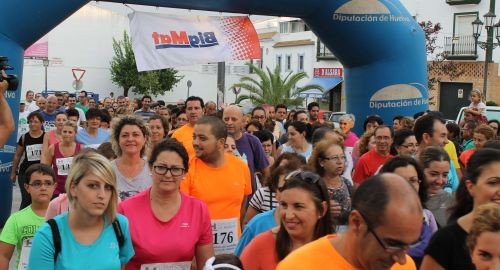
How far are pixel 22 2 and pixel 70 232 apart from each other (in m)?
5.28

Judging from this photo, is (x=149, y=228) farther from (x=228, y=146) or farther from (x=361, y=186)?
(x=228, y=146)

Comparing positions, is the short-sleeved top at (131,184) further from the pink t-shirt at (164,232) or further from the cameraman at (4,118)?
the pink t-shirt at (164,232)

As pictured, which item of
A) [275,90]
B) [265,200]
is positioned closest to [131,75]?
[275,90]

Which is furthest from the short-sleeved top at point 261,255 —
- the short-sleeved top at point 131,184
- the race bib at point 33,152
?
the race bib at point 33,152

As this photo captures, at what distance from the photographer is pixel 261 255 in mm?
3219

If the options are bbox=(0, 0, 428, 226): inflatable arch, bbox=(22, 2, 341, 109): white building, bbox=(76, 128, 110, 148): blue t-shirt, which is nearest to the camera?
bbox=(76, 128, 110, 148): blue t-shirt

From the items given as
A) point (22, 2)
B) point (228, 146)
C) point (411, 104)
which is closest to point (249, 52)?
point (411, 104)

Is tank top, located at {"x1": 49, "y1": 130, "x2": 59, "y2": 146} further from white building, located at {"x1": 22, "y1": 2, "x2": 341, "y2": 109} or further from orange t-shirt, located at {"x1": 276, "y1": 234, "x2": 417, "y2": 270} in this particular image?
white building, located at {"x1": 22, "y1": 2, "x2": 341, "y2": 109}

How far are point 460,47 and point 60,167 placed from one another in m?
27.5

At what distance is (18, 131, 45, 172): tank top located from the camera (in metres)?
8.33

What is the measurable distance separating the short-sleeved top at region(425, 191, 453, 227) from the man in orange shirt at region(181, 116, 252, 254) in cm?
141

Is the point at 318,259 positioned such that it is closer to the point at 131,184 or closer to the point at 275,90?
the point at 131,184

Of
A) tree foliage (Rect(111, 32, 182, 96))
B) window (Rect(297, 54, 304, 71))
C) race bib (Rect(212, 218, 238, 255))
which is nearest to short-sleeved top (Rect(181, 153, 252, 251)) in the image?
race bib (Rect(212, 218, 238, 255))

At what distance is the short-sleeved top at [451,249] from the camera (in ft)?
9.73
